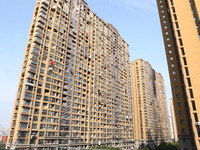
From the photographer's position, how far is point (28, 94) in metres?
47.6

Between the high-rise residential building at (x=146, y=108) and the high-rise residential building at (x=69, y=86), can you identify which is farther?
the high-rise residential building at (x=146, y=108)

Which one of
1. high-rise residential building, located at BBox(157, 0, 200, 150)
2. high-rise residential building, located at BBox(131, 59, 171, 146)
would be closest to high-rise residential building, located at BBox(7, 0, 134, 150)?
high-rise residential building, located at BBox(131, 59, 171, 146)

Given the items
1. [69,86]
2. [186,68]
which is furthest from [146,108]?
[186,68]

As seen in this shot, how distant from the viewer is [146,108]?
11738cm

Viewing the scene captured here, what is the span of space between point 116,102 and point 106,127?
15789 mm

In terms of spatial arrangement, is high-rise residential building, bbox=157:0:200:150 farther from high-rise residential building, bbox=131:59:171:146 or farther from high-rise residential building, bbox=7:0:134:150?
high-rise residential building, bbox=131:59:171:146

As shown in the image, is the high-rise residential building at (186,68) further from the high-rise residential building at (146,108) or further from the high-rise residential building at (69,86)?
the high-rise residential building at (146,108)

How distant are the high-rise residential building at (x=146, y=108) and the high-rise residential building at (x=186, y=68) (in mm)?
66929

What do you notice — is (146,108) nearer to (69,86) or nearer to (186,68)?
(69,86)

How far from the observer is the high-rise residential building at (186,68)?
39.6 metres

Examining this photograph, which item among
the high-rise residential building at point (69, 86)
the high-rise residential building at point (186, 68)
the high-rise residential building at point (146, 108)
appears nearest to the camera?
the high-rise residential building at point (186, 68)

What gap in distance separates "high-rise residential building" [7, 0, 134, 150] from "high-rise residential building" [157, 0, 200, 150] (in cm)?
3244

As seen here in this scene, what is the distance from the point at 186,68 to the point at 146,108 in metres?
78.8

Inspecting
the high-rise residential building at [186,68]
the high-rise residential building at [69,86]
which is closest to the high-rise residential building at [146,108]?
the high-rise residential building at [69,86]
